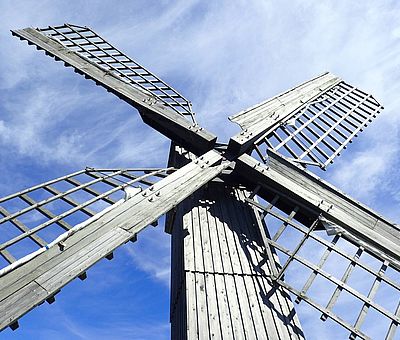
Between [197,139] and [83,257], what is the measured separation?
9.86ft

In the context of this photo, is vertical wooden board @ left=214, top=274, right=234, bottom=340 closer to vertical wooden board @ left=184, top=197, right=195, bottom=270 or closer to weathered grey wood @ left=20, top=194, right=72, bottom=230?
vertical wooden board @ left=184, top=197, right=195, bottom=270

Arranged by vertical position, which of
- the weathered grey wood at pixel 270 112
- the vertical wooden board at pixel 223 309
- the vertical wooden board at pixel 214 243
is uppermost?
the weathered grey wood at pixel 270 112

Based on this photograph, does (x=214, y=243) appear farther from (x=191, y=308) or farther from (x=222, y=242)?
(x=191, y=308)

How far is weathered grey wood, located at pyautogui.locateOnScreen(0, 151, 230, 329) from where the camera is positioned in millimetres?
3404

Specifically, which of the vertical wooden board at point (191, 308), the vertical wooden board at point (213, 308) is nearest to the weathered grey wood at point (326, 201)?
the vertical wooden board at point (213, 308)

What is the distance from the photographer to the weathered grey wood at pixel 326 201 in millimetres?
5305

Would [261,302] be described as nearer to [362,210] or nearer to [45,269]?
[362,210]

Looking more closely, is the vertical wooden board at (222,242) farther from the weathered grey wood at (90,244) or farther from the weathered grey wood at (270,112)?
the weathered grey wood at (270,112)

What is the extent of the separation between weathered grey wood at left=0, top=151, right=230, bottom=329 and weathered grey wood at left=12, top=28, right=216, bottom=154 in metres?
1.04

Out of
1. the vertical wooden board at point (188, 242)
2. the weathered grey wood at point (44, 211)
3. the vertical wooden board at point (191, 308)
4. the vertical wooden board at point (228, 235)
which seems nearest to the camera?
the weathered grey wood at point (44, 211)

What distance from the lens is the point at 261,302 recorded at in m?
5.02

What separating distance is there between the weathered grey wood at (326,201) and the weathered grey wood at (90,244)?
84 cm

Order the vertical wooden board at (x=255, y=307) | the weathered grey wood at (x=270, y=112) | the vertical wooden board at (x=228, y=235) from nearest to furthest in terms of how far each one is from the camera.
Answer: the vertical wooden board at (x=255, y=307) < the vertical wooden board at (x=228, y=235) < the weathered grey wood at (x=270, y=112)

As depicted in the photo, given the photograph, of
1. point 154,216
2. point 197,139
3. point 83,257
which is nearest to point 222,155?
point 197,139
